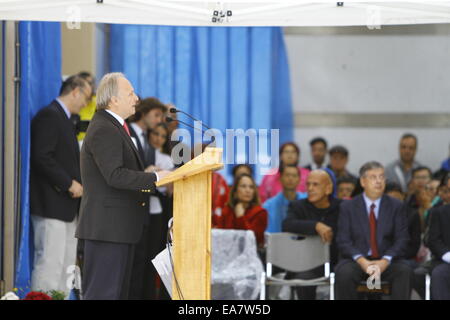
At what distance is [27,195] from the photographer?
19.3 feet

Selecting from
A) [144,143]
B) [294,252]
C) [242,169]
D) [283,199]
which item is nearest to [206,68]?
[242,169]

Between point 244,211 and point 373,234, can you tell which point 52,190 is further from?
point 373,234

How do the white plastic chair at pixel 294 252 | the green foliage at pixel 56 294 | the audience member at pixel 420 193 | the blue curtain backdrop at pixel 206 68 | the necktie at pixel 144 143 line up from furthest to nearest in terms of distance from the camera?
the blue curtain backdrop at pixel 206 68 → the audience member at pixel 420 193 → the necktie at pixel 144 143 → the white plastic chair at pixel 294 252 → the green foliage at pixel 56 294

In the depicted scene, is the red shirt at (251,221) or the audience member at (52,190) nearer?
the audience member at (52,190)

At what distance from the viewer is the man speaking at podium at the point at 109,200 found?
15.0 feet

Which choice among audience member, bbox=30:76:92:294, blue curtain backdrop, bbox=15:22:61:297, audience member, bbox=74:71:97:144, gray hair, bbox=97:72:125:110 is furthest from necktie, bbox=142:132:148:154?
gray hair, bbox=97:72:125:110

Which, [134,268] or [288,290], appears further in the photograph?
[288,290]

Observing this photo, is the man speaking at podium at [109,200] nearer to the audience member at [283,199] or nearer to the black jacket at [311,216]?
the black jacket at [311,216]

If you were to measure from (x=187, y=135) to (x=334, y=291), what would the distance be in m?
2.22

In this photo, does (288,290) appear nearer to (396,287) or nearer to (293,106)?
(396,287)

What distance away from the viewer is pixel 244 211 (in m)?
6.98

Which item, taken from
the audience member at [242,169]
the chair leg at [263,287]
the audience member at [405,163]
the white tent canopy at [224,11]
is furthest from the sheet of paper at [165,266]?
the audience member at [405,163]

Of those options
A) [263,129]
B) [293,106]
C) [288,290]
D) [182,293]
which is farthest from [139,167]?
[293,106]

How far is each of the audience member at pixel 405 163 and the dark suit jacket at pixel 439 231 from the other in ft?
8.19
